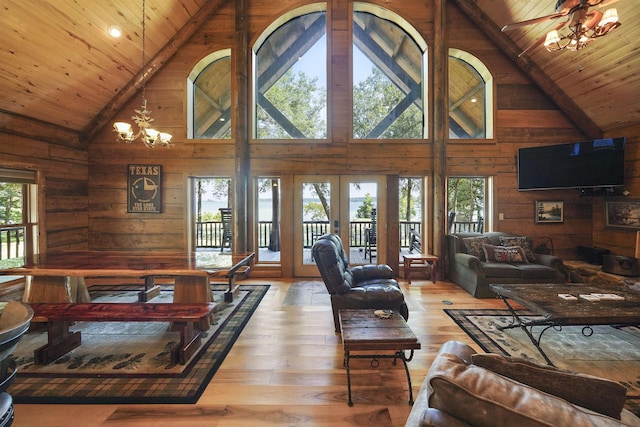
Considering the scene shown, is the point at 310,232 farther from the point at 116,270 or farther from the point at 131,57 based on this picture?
the point at 131,57

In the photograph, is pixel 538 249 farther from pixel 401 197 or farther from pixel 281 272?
pixel 281 272

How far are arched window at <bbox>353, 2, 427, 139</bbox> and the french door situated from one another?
0.95 metres

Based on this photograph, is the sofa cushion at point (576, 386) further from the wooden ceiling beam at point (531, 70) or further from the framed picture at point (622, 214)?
the wooden ceiling beam at point (531, 70)

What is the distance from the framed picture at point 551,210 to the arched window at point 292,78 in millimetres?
Answer: 4222

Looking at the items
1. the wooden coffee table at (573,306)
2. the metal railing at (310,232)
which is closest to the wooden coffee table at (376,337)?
the wooden coffee table at (573,306)

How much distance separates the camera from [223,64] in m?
5.34

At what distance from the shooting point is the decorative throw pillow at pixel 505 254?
4406 millimetres

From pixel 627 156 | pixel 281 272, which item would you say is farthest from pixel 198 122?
pixel 627 156

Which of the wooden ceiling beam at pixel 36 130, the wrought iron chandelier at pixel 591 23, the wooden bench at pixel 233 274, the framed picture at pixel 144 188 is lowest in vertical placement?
the wooden bench at pixel 233 274

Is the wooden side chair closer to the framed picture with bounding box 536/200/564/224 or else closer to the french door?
the french door

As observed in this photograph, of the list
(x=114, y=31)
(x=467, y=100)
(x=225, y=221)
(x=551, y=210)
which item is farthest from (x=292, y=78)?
(x=551, y=210)

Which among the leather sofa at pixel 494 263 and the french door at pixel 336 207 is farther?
the french door at pixel 336 207

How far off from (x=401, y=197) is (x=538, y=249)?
258 centimetres

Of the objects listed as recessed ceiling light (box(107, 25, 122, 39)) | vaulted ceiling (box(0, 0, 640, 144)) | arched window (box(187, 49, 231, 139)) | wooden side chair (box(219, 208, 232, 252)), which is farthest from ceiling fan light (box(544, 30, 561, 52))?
wooden side chair (box(219, 208, 232, 252))
